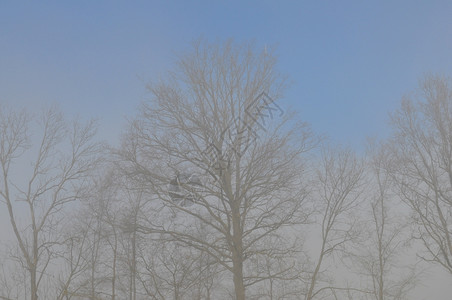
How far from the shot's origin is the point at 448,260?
11.9 meters

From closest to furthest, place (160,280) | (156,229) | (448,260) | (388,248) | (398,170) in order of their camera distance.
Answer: (156,229), (160,280), (448,260), (398,170), (388,248)

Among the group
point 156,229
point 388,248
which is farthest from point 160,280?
point 388,248

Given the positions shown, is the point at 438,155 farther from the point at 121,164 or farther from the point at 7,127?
the point at 7,127

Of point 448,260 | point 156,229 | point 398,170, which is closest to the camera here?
point 156,229

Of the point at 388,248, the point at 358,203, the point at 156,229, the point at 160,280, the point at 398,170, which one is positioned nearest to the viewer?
the point at 156,229

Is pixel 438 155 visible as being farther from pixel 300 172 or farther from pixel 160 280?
pixel 160 280

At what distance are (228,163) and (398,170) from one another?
7.22 meters

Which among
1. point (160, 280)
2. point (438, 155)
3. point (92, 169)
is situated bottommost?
point (160, 280)

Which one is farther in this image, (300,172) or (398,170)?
(398,170)

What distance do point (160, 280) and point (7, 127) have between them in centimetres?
842

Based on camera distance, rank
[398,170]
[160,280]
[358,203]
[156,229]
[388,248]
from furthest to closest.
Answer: [388,248] < [358,203] < [398,170] < [160,280] < [156,229]

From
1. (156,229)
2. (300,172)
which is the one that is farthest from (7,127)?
(300,172)

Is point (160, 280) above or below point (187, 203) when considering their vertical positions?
below

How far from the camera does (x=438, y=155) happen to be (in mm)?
12539
